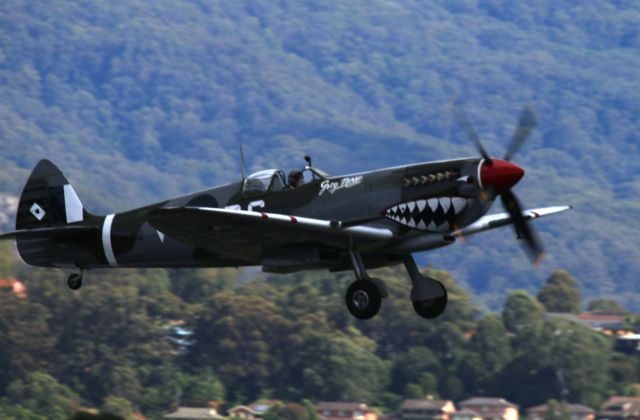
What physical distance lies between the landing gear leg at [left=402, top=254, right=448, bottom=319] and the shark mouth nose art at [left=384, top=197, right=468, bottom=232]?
52.3 inches

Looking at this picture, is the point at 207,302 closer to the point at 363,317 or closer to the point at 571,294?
the point at 571,294

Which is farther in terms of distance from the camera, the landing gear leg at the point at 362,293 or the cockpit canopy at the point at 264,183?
the cockpit canopy at the point at 264,183

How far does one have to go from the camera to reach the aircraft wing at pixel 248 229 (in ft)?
75.8

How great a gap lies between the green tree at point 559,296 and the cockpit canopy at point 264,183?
102m

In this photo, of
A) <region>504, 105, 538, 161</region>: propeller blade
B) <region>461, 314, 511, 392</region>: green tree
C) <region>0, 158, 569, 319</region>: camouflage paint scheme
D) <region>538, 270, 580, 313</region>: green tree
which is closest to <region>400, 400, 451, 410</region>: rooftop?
<region>461, 314, 511, 392</region>: green tree

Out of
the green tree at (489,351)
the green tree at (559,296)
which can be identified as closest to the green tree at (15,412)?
the green tree at (489,351)

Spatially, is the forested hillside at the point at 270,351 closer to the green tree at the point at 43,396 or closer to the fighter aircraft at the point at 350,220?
the green tree at the point at 43,396

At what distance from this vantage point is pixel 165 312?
10731 cm

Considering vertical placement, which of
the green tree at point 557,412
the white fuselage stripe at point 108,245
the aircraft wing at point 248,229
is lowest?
the aircraft wing at point 248,229

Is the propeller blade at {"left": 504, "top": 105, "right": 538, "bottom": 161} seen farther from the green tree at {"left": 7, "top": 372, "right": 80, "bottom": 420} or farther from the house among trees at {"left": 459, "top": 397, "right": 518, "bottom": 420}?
the house among trees at {"left": 459, "top": 397, "right": 518, "bottom": 420}

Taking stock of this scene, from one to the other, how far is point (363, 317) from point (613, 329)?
95093 mm

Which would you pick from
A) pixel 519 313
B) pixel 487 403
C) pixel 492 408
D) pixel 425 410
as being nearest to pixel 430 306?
pixel 425 410

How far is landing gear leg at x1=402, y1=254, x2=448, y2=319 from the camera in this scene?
81.8 feet

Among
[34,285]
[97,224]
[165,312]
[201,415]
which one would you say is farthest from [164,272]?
[97,224]
